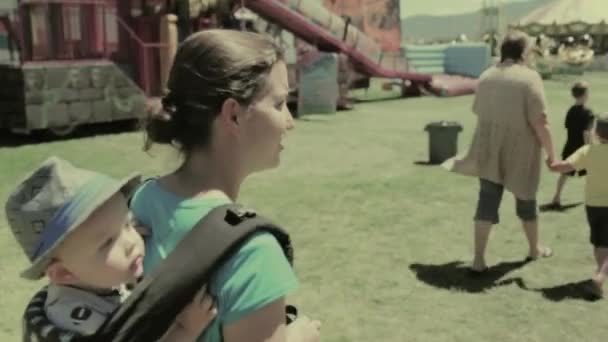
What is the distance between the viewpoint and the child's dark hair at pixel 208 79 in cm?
168

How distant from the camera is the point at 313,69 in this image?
651 inches

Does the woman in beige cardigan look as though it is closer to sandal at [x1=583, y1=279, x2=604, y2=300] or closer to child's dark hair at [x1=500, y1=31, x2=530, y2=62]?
child's dark hair at [x1=500, y1=31, x2=530, y2=62]

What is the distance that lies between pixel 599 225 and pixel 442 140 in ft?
16.1

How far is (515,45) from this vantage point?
5438mm

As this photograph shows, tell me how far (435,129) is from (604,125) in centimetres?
473

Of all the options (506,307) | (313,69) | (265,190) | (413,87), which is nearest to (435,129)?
(265,190)

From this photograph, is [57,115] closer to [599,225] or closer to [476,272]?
[476,272]

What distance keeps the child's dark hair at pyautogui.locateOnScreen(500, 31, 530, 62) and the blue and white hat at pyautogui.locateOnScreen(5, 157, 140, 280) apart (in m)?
4.34

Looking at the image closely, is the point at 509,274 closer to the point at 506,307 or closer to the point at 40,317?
the point at 506,307

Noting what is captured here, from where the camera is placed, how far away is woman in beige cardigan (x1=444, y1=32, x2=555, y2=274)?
5.39 meters

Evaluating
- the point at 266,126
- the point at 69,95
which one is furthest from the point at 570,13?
the point at 266,126

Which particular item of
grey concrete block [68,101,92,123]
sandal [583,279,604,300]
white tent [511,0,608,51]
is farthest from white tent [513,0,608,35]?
sandal [583,279,604,300]

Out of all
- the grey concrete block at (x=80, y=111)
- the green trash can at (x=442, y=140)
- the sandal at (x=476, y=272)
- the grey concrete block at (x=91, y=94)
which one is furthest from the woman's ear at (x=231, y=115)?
the grey concrete block at (x=91, y=94)

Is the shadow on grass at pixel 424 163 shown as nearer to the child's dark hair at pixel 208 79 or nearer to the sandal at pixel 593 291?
the sandal at pixel 593 291
